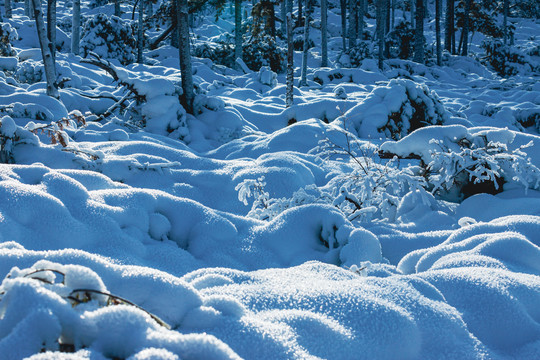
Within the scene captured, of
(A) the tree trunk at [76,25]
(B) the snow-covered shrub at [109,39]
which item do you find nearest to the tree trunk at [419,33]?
(B) the snow-covered shrub at [109,39]

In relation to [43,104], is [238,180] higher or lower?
lower

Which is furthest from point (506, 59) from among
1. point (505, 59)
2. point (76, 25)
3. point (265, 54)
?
point (76, 25)

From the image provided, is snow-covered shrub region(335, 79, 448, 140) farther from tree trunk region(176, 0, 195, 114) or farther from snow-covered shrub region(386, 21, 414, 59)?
snow-covered shrub region(386, 21, 414, 59)

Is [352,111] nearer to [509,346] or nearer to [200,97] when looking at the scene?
[200,97]

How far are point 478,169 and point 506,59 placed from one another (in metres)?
24.6

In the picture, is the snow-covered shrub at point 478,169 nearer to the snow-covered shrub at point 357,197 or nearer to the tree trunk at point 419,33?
the snow-covered shrub at point 357,197

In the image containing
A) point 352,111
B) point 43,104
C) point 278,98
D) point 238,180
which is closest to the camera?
point 238,180

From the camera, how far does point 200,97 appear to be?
866cm

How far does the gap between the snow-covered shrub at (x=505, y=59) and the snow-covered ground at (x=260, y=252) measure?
21.8 metres

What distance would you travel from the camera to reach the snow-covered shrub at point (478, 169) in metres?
4.12

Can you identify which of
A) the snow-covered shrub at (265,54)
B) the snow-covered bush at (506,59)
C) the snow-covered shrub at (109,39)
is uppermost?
the snow-covered shrub at (109,39)

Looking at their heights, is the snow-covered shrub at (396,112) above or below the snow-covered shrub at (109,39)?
below

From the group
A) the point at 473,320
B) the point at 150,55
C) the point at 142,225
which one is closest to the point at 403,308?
the point at 473,320

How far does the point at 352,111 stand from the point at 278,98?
365 cm
